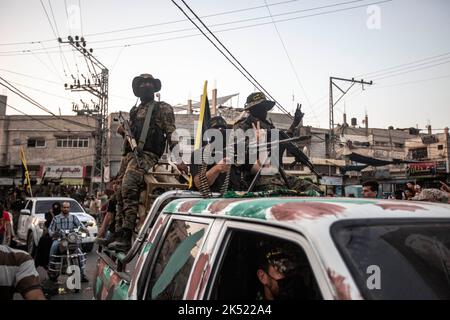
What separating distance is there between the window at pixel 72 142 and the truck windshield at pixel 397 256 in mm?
38423

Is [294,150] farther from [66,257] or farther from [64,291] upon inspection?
[66,257]

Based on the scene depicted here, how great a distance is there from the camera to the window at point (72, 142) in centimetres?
3691

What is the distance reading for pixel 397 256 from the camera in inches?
59.7

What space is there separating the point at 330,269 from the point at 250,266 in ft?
3.22

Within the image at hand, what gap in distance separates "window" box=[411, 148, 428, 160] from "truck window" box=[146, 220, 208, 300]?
37.5 m

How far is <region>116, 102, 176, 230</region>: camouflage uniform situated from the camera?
4176 mm

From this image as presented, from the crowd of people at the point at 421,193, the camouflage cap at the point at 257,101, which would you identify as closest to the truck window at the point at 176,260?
the camouflage cap at the point at 257,101

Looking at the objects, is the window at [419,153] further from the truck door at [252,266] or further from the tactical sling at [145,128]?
the truck door at [252,266]

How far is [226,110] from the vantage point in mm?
37469

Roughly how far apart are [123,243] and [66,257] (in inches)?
176

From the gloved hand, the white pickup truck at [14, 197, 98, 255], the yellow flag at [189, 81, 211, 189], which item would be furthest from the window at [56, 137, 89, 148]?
the yellow flag at [189, 81, 211, 189]

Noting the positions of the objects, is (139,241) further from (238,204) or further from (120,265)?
(238,204)

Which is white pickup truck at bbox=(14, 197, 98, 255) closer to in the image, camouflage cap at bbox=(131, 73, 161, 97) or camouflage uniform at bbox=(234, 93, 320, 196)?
camouflage cap at bbox=(131, 73, 161, 97)
